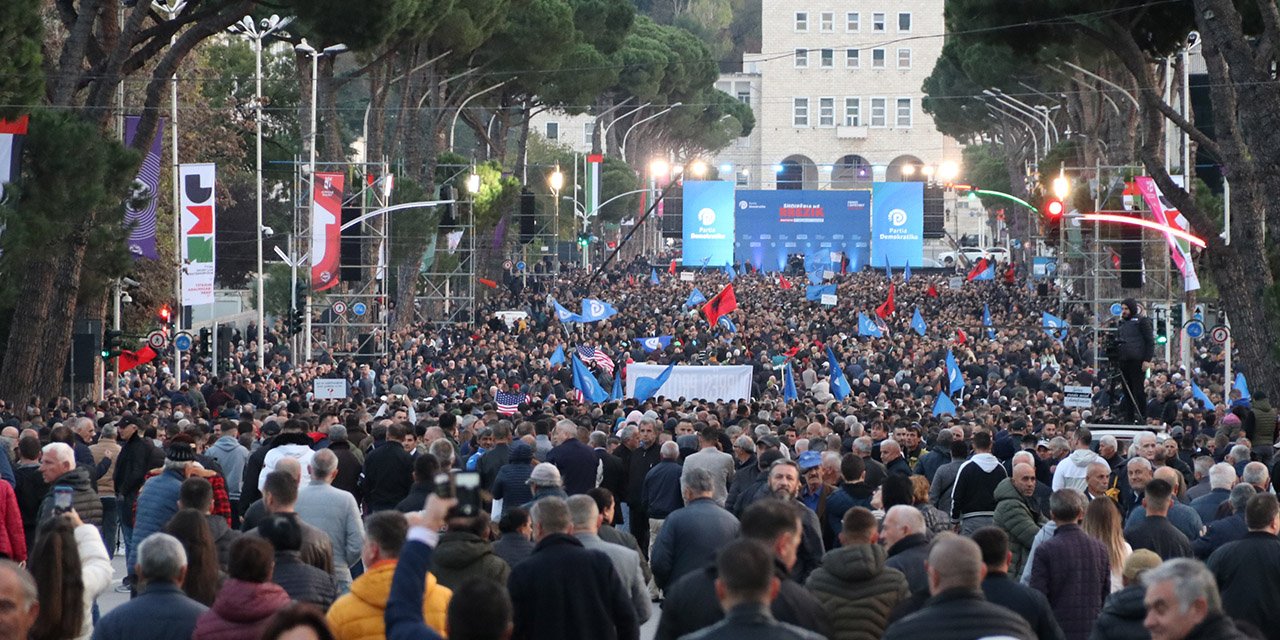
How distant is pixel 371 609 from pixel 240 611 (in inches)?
18.1

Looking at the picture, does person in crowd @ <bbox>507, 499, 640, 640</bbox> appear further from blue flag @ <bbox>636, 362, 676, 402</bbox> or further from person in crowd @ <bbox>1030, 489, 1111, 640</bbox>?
blue flag @ <bbox>636, 362, 676, 402</bbox>

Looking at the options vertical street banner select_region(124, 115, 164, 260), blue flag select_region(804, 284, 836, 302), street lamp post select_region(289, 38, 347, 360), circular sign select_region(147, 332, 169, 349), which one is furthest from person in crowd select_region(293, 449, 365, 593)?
blue flag select_region(804, 284, 836, 302)

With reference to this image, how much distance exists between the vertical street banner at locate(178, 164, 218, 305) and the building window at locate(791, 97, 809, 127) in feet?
→ 298

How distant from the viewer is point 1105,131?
51656 millimetres

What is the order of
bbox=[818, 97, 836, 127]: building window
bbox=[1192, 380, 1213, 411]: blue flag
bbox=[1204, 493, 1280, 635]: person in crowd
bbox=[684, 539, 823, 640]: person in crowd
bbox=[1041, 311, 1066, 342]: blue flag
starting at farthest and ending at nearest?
bbox=[818, 97, 836, 127]: building window, bbox=[1041, 311, 1066, 342]: blue flag, bbox=[1192, 380, 1213, 411]: blue flag, bbox=[1204, 493, 1280, 635]: person in crowd, bbox=[684, 539, 823, 640]: person in crowd

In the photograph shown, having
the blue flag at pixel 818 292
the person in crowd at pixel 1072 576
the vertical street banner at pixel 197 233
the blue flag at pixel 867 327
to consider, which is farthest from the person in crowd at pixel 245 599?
the blue flag at pixel 818 292

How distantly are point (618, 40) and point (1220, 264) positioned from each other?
43.2 m

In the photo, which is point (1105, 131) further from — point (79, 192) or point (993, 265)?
point (79, 192)

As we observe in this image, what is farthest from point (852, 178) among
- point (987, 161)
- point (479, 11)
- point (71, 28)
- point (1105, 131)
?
point (71, 28)

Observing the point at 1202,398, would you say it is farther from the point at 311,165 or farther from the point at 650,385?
the point at 311,165

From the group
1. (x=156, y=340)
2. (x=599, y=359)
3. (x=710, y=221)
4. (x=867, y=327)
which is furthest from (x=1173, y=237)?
(x=710, y=221)

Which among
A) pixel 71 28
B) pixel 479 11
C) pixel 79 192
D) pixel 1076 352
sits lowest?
pixel 1076 352

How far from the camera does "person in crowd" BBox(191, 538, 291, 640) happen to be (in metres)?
6.76

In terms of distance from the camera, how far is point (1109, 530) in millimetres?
9188
